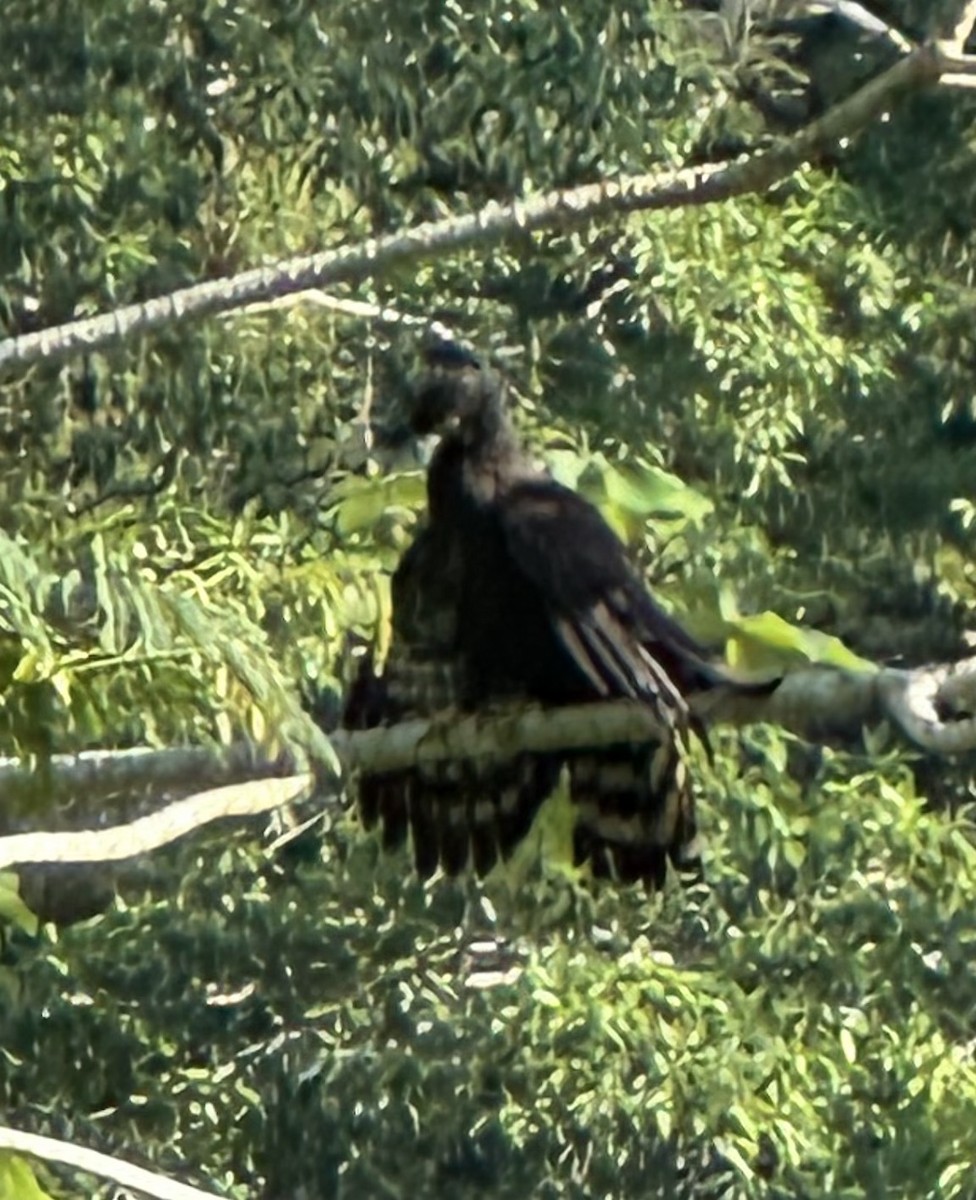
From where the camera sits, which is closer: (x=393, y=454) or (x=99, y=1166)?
(x=99, y=1166)

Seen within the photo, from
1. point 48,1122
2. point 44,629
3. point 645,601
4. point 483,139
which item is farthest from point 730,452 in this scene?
point 44,629

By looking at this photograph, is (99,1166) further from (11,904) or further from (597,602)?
(597,602)

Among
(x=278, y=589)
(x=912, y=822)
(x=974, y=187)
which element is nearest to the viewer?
(x=278, y=589)

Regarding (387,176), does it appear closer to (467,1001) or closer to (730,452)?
(730,452)

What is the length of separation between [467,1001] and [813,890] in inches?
22.6

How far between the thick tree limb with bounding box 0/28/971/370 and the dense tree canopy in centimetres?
136

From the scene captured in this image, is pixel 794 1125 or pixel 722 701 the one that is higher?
pixel 722 701

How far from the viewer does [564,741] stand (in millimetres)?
2203

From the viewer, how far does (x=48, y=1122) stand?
3963 millimetres

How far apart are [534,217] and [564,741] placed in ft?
1.52

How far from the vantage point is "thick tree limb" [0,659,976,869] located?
1.85 metres

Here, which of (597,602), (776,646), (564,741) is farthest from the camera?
(597,602)

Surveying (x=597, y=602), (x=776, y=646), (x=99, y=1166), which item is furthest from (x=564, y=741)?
(x=99, y=1166)

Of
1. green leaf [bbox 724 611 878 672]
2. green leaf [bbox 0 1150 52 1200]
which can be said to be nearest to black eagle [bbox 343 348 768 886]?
green leaf [bbox 724 611 878 672]
